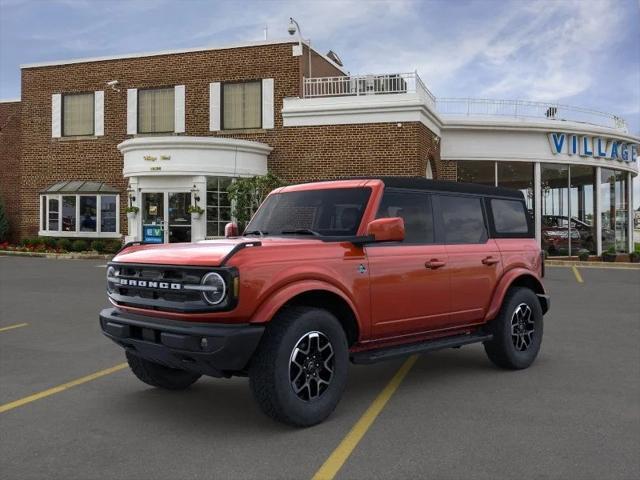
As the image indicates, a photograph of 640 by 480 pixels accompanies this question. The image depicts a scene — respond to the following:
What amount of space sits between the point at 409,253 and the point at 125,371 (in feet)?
10.4

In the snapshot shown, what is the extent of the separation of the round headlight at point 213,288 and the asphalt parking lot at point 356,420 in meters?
0.99

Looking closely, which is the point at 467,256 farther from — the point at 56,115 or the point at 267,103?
the point at 56,115

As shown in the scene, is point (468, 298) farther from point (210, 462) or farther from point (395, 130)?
point (395, 130)

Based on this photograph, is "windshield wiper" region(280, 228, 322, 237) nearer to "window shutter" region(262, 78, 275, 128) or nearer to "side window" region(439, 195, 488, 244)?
"side window" region(439, 195, 488, 244)

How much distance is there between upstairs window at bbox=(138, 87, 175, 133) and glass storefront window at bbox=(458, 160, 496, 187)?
11.8 meters

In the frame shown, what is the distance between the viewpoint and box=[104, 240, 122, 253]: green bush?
2344 cm

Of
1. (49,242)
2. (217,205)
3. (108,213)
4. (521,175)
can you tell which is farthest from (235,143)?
(521,175)

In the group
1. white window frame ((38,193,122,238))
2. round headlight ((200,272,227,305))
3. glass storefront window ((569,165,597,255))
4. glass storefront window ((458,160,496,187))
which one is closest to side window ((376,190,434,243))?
round headlight ((200,272,227,305))

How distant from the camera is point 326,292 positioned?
4.64 m

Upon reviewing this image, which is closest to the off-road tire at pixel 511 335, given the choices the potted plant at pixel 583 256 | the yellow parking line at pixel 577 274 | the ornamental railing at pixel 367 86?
the yellow parking line at pixel 577 274

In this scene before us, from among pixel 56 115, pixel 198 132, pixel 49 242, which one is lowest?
pixel 49 242

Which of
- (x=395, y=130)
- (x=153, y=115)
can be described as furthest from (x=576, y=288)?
(x=153, y=115)

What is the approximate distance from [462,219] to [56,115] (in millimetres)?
23973

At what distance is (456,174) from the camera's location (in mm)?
24188
